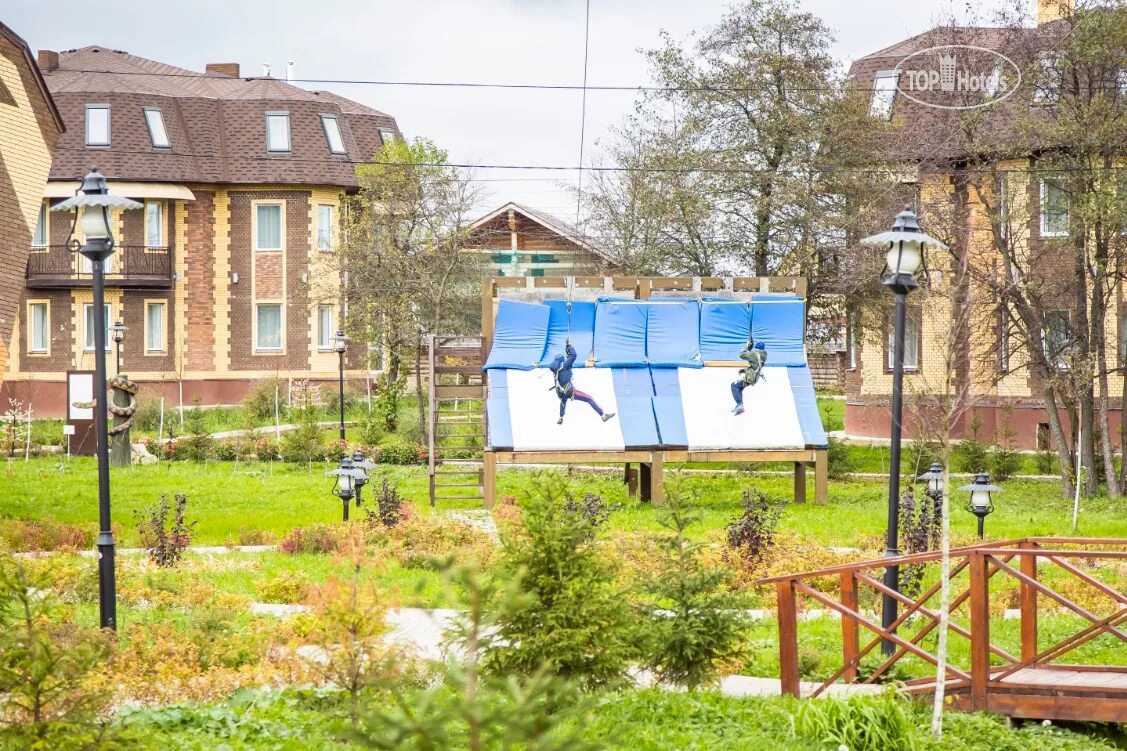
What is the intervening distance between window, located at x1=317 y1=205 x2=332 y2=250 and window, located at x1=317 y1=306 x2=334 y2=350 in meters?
2.14

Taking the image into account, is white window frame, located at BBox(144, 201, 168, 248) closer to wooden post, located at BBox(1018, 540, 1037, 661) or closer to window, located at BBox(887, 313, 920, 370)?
window, located at BBox(887, 313, 920, 370)

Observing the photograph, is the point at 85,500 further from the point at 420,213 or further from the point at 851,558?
the point at 420,213

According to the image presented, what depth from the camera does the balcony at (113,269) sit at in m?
41.4

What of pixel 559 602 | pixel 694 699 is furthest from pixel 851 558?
pixel 559 602

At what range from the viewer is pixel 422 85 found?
24.7m

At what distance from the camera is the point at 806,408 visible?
81.8ft

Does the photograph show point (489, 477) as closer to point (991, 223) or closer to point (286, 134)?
point (991, 223)

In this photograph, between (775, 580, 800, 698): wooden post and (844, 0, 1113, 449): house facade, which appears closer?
(775, 580, 800, 698): wooden post

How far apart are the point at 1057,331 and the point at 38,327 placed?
30488 millimetres

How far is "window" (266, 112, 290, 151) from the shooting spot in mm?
42656

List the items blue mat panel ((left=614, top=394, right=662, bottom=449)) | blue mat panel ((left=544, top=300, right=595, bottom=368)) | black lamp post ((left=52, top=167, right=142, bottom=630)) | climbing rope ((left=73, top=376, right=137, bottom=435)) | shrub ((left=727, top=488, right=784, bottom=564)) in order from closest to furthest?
black lamp post ((left=52, top=167, right=142, bottom=630)) → shrub ((left=727, top=488, right=784, bottom=564)) → blue mat panel ((left=614, top=394, right=662, bottom=449)) → blue mat panel ((left=544, top=300, right=595, bottom=368)) → climbing rope ((left=73, top=376, right=137, bottom=435))

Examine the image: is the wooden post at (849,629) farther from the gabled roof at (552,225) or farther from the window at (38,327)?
the window at (38,327)

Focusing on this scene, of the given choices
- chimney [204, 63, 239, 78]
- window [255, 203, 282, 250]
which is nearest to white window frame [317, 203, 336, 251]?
window [255, 203, 282, 250]

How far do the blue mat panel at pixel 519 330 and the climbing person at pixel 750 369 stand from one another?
12.0 feet
